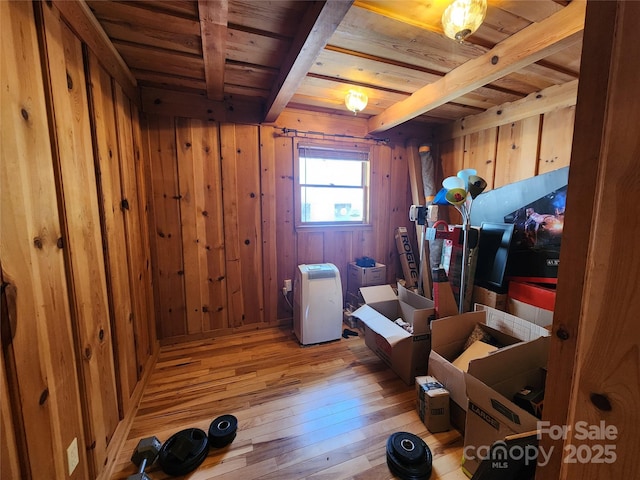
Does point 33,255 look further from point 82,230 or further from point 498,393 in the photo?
point 498,393

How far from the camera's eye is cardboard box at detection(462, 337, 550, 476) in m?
1.15

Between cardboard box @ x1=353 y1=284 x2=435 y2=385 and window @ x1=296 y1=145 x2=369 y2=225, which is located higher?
window @ x1=296 y1=145 x2=369 y2=225

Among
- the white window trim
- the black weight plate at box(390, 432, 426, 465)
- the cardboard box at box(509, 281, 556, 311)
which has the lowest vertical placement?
the black weight plate at box(390, 432, 426, 465)

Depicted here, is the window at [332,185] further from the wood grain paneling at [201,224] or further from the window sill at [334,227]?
the wood grain paneling at [201,224]

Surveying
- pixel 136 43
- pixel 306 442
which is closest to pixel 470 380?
pixel 306 442

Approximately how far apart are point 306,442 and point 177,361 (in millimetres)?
1414

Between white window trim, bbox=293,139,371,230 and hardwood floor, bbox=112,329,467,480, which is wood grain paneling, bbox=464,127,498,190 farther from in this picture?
hardwood floor, bbox=112,329,467,480

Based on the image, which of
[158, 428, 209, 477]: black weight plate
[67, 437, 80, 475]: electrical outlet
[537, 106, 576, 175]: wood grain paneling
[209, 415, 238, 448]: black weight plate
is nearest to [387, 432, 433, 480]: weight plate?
[209, 415, 238, 448]: black weight plate

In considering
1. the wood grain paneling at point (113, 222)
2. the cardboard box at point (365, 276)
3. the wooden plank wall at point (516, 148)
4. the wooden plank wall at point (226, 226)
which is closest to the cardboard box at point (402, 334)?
the cardboard box at point (365, 276)

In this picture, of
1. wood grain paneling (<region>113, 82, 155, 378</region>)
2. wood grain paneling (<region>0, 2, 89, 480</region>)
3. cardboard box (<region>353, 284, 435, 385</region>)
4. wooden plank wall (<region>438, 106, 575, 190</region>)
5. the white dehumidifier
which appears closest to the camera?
wood grain paneling (<region>0, 2, 89, 480</region>)

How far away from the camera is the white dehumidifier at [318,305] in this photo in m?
2.51

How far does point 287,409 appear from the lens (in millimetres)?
1748

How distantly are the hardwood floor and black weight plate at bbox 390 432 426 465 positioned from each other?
9 cm

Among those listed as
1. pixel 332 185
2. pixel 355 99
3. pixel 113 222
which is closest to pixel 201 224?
pixel 113 222
